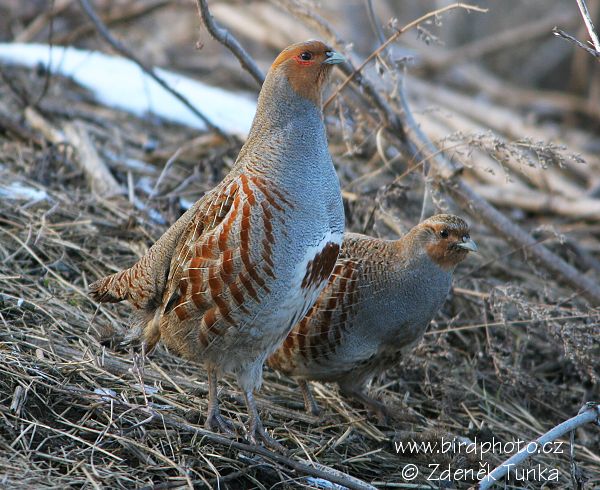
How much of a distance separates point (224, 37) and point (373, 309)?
177 centimetres

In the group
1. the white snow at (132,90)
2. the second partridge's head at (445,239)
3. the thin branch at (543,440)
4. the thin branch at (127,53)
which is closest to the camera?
the thin branch at (543,440)

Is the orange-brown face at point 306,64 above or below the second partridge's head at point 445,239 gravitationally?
above

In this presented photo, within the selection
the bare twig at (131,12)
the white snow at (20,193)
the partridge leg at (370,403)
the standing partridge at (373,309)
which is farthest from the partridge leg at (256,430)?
the bare twig at (131,12)

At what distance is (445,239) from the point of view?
14.0 feet

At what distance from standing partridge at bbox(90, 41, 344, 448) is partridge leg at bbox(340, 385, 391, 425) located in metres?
0.75

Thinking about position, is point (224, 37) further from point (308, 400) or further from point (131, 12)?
point (131, 12)

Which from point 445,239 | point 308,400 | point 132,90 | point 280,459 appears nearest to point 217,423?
point 280,459

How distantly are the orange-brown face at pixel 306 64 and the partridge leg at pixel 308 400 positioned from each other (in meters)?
1.54

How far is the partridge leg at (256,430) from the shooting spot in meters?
3.65

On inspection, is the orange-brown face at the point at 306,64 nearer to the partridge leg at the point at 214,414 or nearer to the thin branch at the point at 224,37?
the thin branch at the point at 224,37

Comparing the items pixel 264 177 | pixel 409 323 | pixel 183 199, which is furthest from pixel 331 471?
pixel 183 199

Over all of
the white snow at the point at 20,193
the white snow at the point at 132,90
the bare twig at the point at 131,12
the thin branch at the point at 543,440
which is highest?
the bare twig at the point at 131,12

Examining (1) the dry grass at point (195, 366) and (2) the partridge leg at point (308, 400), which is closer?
(1) the dry grass at point (195, 366)

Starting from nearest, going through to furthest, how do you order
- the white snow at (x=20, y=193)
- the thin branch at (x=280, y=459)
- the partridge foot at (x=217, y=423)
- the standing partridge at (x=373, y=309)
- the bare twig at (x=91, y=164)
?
1. the thin branch at (x=280, y=459)
2. the partridge foot at (x=217, y=423)
3. the standing partridge at (x=373, y=309)
4. the white snow at (x=20, y=193)
5. the bare twig at (x=91, y=164)
